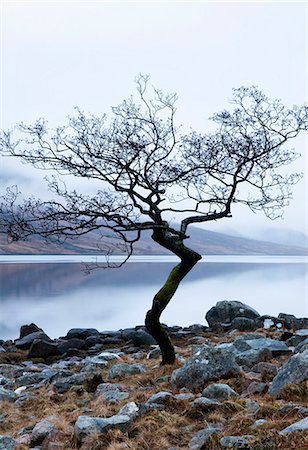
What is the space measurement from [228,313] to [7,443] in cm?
1959

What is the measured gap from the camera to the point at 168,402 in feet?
31.3

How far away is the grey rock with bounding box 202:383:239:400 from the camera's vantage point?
941 centimetres

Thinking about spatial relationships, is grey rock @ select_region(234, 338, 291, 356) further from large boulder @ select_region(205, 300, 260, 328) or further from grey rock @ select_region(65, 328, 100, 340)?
grey rock @ select_region(65, 328, 100, 340)

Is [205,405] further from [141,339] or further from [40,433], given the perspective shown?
[141,339]

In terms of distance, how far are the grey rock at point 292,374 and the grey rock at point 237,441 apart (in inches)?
90.8

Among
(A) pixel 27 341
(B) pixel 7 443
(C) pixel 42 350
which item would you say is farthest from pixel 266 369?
(A) pixel 27 341

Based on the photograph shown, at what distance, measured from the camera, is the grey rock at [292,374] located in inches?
362

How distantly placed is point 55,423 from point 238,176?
31.3 ft

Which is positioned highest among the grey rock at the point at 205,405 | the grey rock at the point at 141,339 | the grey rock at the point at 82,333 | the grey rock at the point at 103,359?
the grey rock at the point at 205,405

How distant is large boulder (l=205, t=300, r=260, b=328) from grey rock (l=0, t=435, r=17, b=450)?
18399mm

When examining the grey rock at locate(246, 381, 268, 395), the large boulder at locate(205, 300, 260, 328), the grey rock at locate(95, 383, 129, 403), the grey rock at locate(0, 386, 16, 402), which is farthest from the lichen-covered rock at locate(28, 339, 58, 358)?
the grey rock at locate(246, 381, 268, 395)

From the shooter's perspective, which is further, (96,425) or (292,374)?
(292,374)

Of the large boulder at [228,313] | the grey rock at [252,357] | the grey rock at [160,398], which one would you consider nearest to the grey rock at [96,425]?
the grey rock at [160,398]

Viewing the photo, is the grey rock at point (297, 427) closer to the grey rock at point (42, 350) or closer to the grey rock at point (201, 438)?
the grey rock at point (201, 438)
